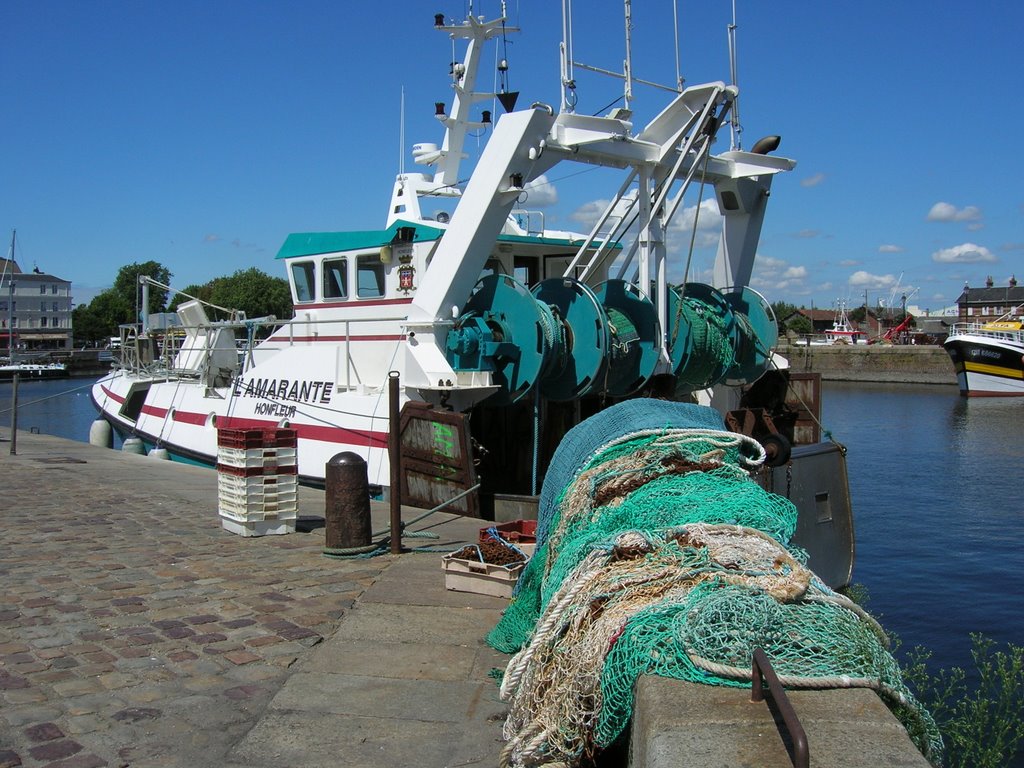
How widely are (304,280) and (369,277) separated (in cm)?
162

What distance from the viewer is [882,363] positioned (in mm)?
57250

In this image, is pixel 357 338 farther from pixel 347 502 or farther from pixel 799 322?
pixel 799 322

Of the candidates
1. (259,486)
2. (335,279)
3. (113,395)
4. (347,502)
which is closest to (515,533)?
(347,502)

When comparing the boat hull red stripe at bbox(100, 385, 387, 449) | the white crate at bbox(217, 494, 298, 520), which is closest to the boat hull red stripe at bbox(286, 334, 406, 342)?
the boat hull red stripe at bbox(100, 385, 387, 449)

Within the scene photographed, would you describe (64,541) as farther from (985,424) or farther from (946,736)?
(985,424)

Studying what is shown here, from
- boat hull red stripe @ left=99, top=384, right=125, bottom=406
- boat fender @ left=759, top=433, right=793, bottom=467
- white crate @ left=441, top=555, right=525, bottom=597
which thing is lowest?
white crate @ left=441, top=555, right=525, bottom=597

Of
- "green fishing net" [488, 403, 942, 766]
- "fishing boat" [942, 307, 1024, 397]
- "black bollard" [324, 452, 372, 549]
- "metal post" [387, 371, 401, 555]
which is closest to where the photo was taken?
"green fishing net" [488, 403, 942, 766]

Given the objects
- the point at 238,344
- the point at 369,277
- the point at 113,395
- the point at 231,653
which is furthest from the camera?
the point at 113,395

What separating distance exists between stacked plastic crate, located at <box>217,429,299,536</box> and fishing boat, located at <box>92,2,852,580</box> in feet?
3.77

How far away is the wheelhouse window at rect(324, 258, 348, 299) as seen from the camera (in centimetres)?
1416

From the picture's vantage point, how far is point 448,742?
4203 millimetres

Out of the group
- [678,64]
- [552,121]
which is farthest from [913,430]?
[552,121]

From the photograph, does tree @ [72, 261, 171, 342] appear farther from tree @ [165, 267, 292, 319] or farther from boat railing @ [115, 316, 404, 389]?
boat railing @ [115, 316, 404, 389]

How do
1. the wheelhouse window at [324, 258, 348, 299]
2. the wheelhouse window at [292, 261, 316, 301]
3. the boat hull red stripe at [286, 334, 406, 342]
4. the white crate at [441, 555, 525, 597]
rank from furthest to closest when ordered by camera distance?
the wheelhouse window at [292, 261, 316, 301], the wheelhouse window at [324, 258, 348, 299], the boat hull red stripe at [286, 334, 406, 342], the white crate at [441, 555, 525, 597]
